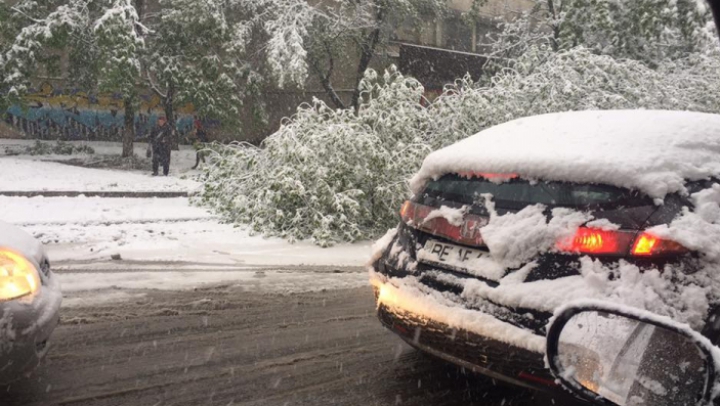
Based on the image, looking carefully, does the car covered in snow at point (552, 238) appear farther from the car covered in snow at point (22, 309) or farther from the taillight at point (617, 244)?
the car covered in snow at point (22, 309)

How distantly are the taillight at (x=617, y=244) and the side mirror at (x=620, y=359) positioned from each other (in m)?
0.44

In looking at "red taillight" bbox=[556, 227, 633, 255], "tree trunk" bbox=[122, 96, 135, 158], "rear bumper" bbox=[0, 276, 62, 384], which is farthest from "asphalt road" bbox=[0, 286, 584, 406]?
"tree trunk" bbox=[122, 96, 135, 158]

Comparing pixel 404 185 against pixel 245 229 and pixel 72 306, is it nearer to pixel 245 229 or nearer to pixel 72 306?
pixel 245 229

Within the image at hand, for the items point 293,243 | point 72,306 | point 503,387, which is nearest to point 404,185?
point 293,243

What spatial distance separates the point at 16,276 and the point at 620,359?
9.39ft

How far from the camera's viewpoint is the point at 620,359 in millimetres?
2180

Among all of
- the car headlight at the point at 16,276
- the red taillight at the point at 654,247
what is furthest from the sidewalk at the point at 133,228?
the red taillight at the point at 654,247

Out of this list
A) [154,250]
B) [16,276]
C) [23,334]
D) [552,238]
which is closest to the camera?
[552,238]

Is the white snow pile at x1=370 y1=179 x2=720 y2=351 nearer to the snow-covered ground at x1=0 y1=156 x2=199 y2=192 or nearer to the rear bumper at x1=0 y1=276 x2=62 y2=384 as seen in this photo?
the rear bumper at x1=0 y1=276 x2=62 y2=384

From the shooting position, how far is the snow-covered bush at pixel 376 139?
9.54 metres

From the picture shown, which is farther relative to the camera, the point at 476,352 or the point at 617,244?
the point at 476,352

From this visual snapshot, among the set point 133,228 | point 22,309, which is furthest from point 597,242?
point 133,228

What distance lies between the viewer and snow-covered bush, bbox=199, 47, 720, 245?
9.54 meters

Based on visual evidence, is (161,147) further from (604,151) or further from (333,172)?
(604,151)
